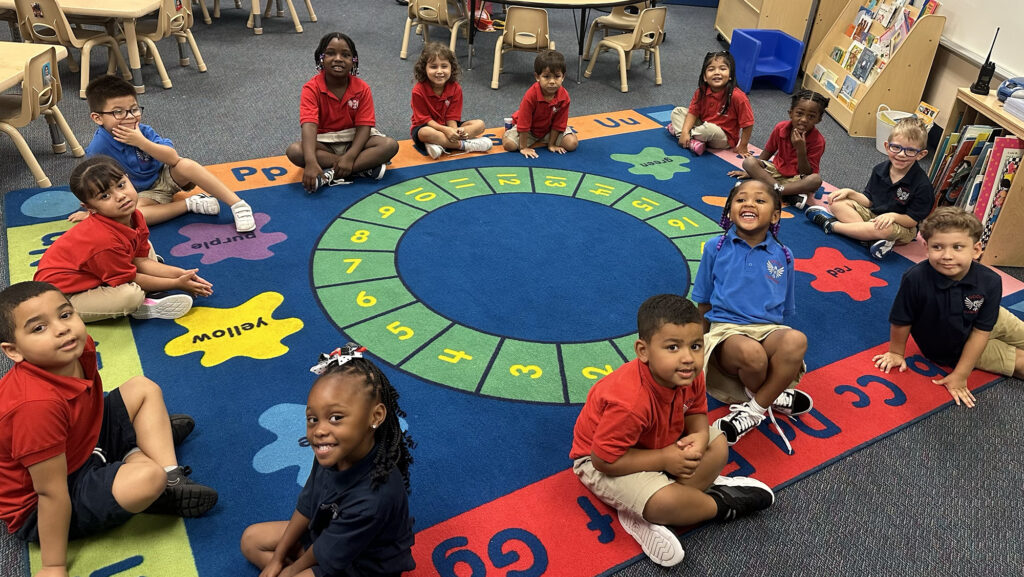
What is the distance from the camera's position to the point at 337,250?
13.4 ft

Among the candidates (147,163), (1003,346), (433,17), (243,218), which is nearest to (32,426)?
(243,218)

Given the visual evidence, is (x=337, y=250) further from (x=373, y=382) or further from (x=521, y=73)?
(x=521, y=73)

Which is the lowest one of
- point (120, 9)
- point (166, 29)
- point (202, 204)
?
point (202, 204)

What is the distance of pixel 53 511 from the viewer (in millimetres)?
2154

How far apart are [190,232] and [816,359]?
137 inches

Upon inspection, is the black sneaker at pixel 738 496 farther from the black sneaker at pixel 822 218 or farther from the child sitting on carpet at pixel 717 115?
the child sitting on carpet at pixel 717 115

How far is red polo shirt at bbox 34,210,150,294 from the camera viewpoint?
3170 mm

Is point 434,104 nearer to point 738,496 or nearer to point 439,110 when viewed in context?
point 439,110

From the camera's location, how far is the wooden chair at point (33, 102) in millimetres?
4305

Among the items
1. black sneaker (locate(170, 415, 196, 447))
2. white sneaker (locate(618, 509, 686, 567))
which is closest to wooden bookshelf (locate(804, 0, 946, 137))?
white sneaker (locate(618, 509, 686, 567))

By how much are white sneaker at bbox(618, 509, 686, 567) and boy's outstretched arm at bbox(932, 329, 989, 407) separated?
1699mm

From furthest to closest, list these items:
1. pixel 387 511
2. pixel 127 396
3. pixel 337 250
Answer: pixel 337 250, pixel 127 396, pixel 387 511

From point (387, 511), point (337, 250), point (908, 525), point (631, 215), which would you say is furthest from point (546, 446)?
point (631, 215)

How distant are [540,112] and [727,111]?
1521 millimetres
